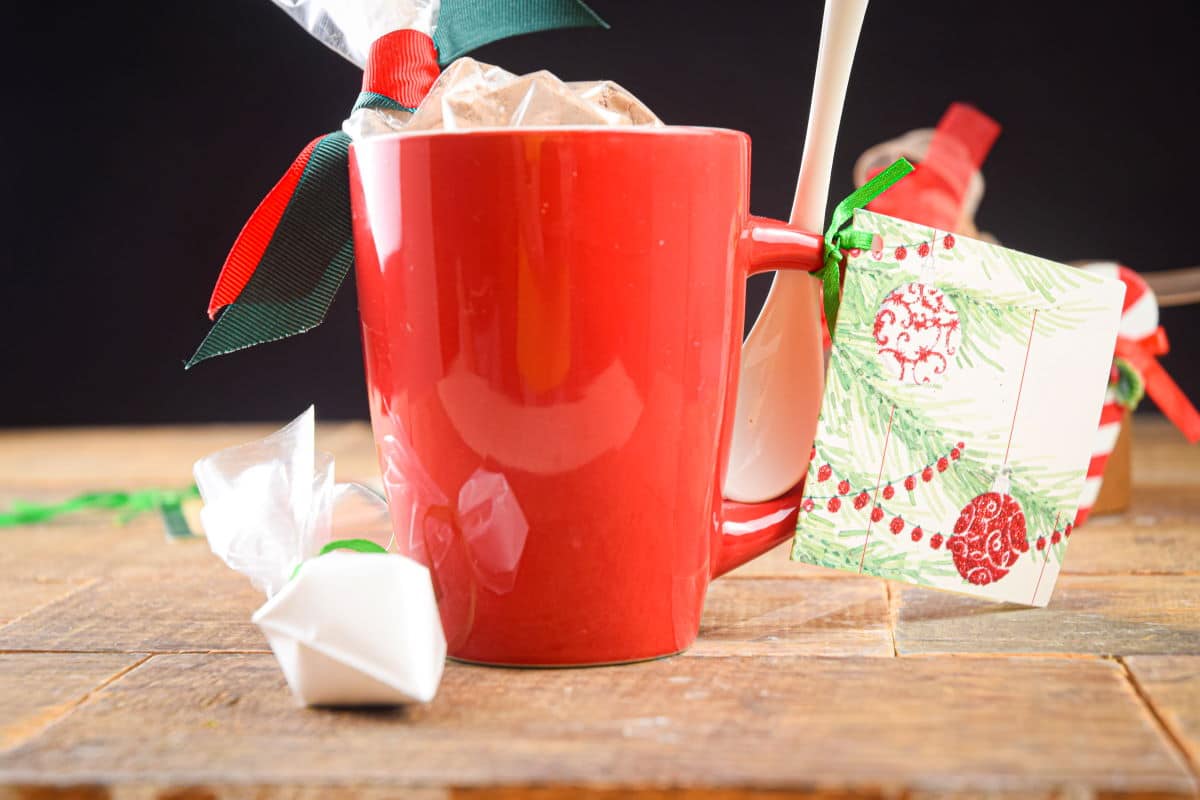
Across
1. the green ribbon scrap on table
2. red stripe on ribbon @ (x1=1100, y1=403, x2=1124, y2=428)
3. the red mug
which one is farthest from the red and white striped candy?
the green ribbon scrap on table

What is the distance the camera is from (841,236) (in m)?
0.47

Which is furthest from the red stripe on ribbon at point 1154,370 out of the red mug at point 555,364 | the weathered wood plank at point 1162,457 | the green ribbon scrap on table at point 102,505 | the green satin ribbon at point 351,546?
the green ribbon scrap on table at point 102,505

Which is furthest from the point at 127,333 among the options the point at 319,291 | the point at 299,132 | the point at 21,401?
the point at 319,291

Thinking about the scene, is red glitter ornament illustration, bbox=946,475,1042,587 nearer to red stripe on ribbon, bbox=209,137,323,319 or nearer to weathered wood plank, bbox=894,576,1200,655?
weathered wood plank, bbox=894,576,1200,655

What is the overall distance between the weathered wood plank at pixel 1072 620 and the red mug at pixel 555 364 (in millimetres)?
103

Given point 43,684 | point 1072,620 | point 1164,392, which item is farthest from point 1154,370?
point 43,684

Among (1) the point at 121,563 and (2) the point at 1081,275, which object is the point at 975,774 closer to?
(2) the point at 1081,275

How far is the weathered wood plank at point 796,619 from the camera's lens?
0.45m

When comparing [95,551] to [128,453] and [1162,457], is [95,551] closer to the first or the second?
[128,453]

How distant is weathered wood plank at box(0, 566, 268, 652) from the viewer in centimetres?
48

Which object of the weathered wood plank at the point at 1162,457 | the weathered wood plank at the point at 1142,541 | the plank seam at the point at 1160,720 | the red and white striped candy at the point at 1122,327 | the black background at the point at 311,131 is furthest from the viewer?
the black background at the point at 311,131

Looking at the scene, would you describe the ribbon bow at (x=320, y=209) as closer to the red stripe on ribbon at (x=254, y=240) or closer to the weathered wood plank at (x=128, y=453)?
the red stripe on ribbon at (x=254, y=240)

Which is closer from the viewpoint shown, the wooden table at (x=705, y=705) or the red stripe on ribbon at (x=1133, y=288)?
the wooden table at (x=705, y=705)

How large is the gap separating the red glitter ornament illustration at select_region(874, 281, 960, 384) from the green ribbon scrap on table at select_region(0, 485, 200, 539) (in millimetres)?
447
